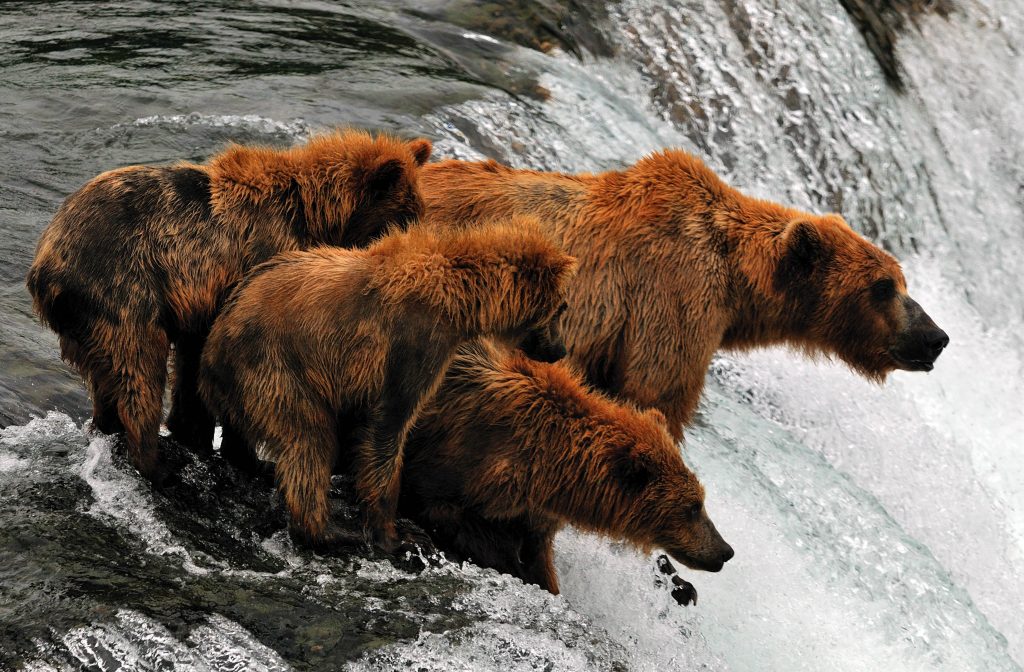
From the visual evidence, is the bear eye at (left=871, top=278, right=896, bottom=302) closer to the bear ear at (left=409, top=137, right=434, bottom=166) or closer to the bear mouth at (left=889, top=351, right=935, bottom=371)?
the bear mouth at (left=889, top=351, right=935, bottom=371)

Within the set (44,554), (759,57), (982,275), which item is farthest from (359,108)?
(982,275)

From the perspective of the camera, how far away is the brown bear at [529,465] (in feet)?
20.1

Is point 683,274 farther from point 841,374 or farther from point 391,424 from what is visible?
point 841,374

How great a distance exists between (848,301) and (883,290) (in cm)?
22

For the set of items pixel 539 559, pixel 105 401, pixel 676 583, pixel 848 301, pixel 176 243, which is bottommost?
pixel 676 583

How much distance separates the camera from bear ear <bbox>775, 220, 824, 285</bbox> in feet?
23.4

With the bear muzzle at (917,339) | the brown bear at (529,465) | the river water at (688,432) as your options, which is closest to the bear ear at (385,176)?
the brown bear at (529,465)

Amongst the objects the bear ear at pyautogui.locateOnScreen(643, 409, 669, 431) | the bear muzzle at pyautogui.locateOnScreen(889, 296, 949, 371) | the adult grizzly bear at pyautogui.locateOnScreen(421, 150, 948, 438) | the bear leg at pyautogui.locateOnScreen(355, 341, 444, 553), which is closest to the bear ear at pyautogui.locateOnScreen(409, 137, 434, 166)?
the adult grizzly bear at pyautogui.locateOnScreen(421, 150, 948, 438)

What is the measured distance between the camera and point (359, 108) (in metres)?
10.5

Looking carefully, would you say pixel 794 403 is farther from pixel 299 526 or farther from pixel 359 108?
pixel 299 526

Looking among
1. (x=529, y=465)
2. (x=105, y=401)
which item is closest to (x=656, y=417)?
(x=529, y=465)

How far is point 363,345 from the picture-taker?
226 inches

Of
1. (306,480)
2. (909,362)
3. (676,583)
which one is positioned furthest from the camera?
(909,362)

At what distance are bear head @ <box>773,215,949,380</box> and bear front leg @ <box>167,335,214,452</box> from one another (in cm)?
314
